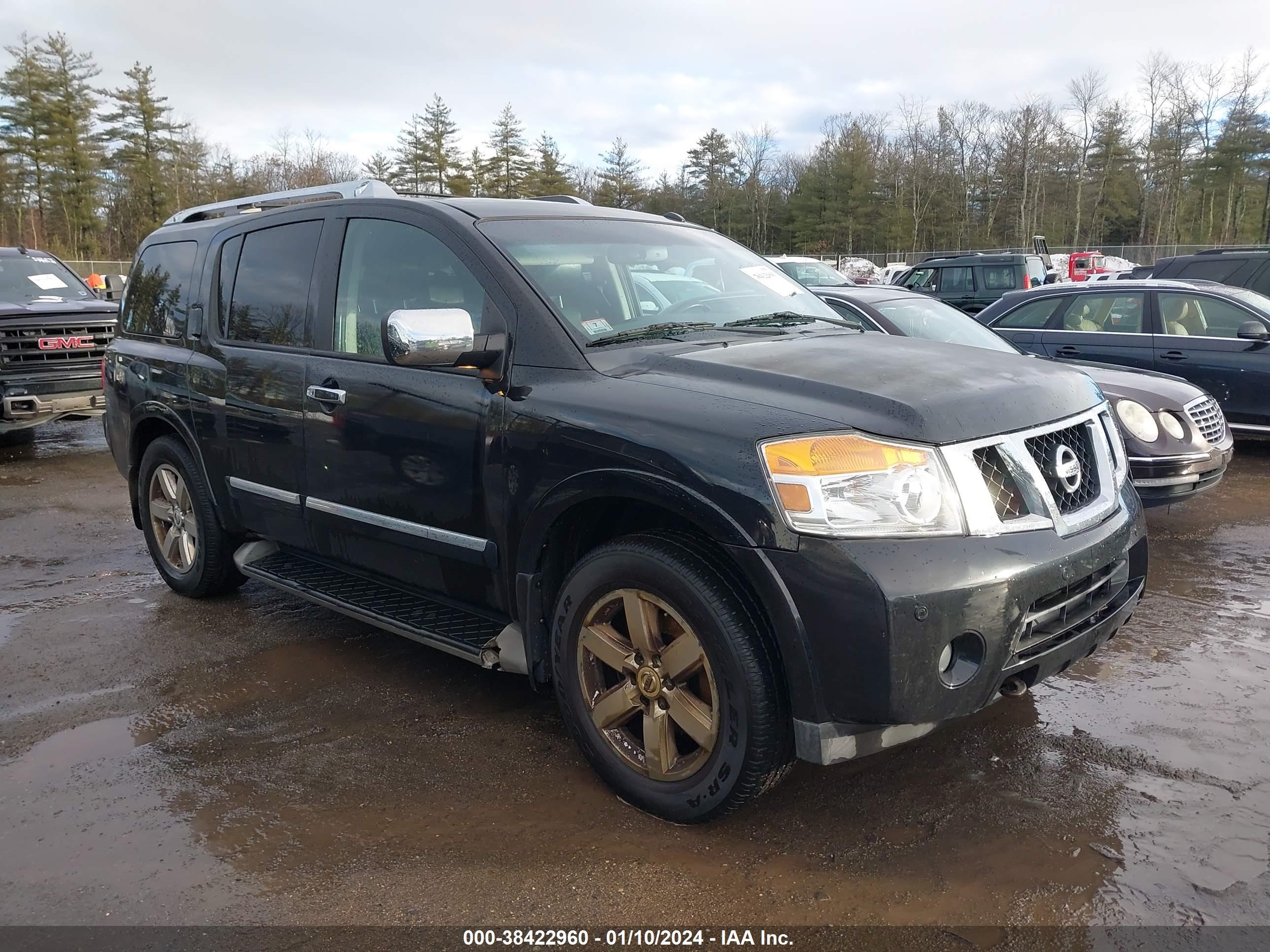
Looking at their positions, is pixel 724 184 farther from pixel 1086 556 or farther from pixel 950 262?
pixel 1086 556

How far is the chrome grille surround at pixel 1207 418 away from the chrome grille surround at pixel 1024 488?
3.71 meters

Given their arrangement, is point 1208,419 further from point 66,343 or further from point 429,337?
point 66,343

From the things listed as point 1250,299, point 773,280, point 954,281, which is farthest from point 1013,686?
point 954,281

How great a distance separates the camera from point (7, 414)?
30.0ft

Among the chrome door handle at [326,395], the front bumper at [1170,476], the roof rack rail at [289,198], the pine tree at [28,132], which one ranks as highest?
the pine tree at [28,132]

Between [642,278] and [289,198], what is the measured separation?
1.99 metres

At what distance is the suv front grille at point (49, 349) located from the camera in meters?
9.32

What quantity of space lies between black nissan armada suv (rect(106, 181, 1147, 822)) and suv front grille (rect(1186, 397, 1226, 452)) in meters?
3.37

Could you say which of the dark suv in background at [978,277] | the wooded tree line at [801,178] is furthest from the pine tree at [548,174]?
the dark suv in background at [978,277]

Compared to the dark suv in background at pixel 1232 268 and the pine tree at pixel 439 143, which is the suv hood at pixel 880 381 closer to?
the dark suv in background at pixel 1232 268

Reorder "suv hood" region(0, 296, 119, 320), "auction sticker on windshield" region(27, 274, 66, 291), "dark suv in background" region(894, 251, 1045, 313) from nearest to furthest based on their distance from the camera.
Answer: "suv hood" region(0, 296, 119, 320), "auction sticker on windshield" region(27, 274, 66, 291), "dark suv in background" region(894, 251, 1045, 313)

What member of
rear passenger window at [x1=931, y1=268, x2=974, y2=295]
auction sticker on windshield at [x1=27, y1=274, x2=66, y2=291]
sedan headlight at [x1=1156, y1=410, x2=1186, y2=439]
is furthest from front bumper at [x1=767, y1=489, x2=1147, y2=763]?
rear passenger window at [x1=931, y1=268, x2=974, y2=295]

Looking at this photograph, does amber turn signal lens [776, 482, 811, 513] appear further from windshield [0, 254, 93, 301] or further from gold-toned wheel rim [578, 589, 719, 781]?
windshield [0, 254, 93, 301]

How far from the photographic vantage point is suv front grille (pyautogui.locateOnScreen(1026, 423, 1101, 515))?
9.02 feet
